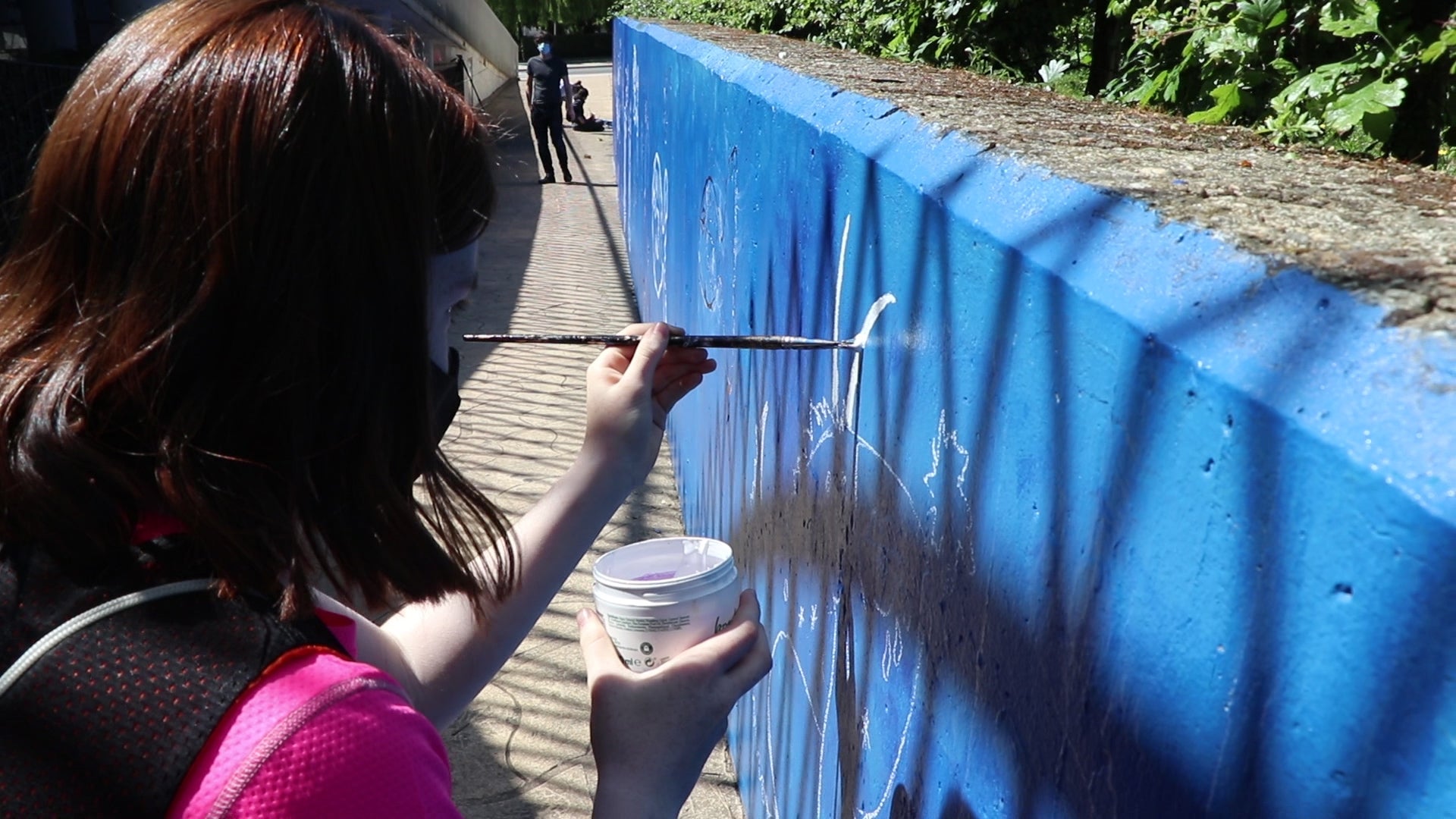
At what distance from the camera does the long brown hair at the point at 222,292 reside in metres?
1.02

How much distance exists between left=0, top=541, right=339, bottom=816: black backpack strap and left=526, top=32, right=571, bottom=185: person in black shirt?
44.7 feet

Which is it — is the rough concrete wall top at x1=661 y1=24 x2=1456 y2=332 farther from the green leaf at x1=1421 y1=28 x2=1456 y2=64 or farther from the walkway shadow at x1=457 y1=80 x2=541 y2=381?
the walkway shadow at x1=457 y1=80 x2=541 y2=381

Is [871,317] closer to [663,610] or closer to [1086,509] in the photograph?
[663,610]


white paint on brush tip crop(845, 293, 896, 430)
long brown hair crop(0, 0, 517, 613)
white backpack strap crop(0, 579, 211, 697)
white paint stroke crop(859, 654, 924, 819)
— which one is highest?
long brown hair crop(0, 0, 517, 613)

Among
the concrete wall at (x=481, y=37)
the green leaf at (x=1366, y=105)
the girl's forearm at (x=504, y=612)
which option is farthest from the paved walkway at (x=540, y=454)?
the concrete wall at (x=481, y=37)

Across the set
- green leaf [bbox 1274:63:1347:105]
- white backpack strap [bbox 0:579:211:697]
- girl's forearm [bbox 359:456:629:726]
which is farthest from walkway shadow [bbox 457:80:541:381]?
white backpack strap [bbox 0:579:211:697]

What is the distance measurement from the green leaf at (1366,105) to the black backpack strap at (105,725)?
166cm

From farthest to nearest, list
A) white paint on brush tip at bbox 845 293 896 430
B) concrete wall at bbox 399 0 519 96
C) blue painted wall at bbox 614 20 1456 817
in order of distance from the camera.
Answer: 1. concrete wall at bbox 399 0 519 96
2. white paint on brush tip at bbox 845 293 896 430
3. blue painted wall at bbox 614 20 1456 817

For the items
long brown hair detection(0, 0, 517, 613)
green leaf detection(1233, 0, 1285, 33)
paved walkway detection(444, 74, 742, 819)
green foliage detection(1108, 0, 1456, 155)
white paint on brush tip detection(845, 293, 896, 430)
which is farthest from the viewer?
paved walkway detection(444, 74, 742, 819)

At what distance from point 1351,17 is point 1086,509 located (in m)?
1.30

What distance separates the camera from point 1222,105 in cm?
220

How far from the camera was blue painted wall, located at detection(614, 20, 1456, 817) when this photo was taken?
2.23 feet

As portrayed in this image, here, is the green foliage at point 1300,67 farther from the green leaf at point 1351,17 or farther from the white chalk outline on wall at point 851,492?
the white chalk outline on wall at point 851,492

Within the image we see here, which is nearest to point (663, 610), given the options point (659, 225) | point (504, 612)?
point (504, 612)
